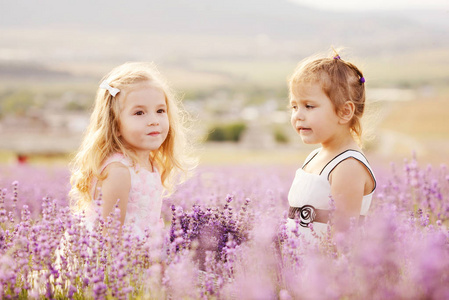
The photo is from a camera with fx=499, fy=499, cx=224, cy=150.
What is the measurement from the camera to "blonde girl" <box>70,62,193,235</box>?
123 inches

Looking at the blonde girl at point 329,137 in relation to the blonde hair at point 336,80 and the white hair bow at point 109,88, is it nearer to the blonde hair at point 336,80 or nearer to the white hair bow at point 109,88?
the blonde hair at point 336,80

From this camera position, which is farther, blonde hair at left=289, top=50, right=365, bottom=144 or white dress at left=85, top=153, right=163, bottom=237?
white dress at left=85, top=153, right=163, bottom=237

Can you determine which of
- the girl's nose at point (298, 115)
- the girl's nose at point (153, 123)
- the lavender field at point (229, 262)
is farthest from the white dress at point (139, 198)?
the girl's nose at point (298, 115)

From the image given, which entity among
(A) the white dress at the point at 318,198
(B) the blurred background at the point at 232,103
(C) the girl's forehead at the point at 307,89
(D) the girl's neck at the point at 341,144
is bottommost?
(A) the white dress at the point at 318,198

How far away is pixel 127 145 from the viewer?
3316 mm

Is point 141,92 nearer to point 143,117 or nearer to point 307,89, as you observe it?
point 143,117

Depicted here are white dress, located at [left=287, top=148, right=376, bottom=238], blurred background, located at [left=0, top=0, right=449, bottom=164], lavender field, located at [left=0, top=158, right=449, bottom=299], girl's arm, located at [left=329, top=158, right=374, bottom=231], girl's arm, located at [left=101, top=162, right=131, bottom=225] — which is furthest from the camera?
blurred background, located at [left=0, top=0, right=449, bottom=164]

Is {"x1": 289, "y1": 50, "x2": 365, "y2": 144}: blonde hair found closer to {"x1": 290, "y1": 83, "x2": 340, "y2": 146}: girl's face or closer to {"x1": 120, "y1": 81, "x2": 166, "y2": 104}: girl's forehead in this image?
{"x1": 290, "y1": 83, "x2": 340, "y2": 146}: girl's face

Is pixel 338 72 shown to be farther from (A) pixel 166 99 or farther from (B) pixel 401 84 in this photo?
(B) pixel 401 84

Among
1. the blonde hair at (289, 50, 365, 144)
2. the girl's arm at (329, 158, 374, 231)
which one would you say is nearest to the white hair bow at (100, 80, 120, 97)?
the blonde hair at (289, 50, 365, 144)

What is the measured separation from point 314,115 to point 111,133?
4.29 feet

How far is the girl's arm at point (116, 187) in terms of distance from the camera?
303cm

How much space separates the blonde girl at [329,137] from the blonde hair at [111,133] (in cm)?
90

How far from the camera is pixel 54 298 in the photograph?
81.7 inches
